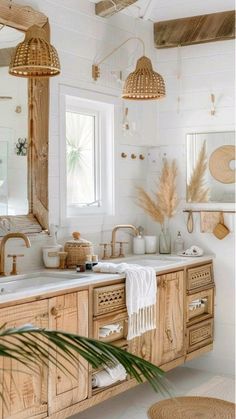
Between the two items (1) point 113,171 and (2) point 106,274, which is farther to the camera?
(1) point 113,171

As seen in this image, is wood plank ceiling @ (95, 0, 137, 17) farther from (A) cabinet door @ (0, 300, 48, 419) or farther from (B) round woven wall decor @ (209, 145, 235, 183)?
(A) cabinet door @ (0, 300, 48, 419)

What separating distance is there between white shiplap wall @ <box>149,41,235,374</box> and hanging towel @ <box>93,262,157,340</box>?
1.13 m

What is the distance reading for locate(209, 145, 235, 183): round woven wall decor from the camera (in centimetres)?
521

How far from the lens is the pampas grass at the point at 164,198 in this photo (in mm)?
5328

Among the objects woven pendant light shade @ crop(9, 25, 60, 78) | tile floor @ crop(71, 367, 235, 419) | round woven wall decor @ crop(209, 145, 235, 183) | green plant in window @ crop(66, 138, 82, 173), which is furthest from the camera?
round woven wall decor @ crop(209, 145, 235, 183)

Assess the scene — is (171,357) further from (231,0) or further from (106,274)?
(231,0)

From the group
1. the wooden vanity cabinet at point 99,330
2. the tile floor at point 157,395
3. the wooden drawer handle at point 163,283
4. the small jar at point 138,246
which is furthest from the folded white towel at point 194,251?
the tile floor at point 157,395

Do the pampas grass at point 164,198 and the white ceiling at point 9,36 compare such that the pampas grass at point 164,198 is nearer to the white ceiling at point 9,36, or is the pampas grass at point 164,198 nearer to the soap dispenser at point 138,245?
the soap dispenser at point 138,245

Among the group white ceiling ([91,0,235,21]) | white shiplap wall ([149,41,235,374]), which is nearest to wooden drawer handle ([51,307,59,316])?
white shiplap wall ([149,41,235,374])

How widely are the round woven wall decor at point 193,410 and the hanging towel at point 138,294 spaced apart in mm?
752

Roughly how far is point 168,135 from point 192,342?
175cm

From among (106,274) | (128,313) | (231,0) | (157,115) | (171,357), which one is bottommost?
(171,357)

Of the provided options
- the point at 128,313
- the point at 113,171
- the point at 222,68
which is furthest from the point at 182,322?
the point at 222,68

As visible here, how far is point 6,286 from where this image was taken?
3.83 meters
